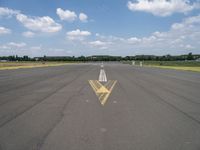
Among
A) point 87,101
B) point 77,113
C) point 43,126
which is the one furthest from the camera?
point 87,101

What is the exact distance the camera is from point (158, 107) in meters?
7.66

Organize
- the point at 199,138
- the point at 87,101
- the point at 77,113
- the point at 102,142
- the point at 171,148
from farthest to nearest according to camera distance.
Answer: the point at 87,101 → the point at 77,113 → the point at 199,138 → the point at 102,142 → the point at 171,148

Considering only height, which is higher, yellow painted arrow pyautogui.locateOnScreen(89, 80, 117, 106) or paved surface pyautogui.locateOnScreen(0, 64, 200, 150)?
paved surface pyautogui.locateOnScreen(0, 64, 200, 150)

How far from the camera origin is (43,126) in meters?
5.45

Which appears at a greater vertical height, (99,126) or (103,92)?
(99,126)

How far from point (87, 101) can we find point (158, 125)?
3.70 metres

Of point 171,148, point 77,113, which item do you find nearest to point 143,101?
point 77,113

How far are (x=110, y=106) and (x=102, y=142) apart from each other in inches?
134

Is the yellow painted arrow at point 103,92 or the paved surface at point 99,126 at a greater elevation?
the paved surface at point 99,126

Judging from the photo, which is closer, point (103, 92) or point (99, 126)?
point (99, 126)

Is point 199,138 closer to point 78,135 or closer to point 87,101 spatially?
point 78,135

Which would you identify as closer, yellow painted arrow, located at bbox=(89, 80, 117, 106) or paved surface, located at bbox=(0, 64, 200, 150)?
paved surface, located at bbox=(0, 64, 200, 150)

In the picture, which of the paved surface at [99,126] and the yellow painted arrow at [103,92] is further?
the yellow painted arrow at [103,92]

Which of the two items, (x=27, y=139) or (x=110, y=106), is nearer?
(x=27, y=139)
